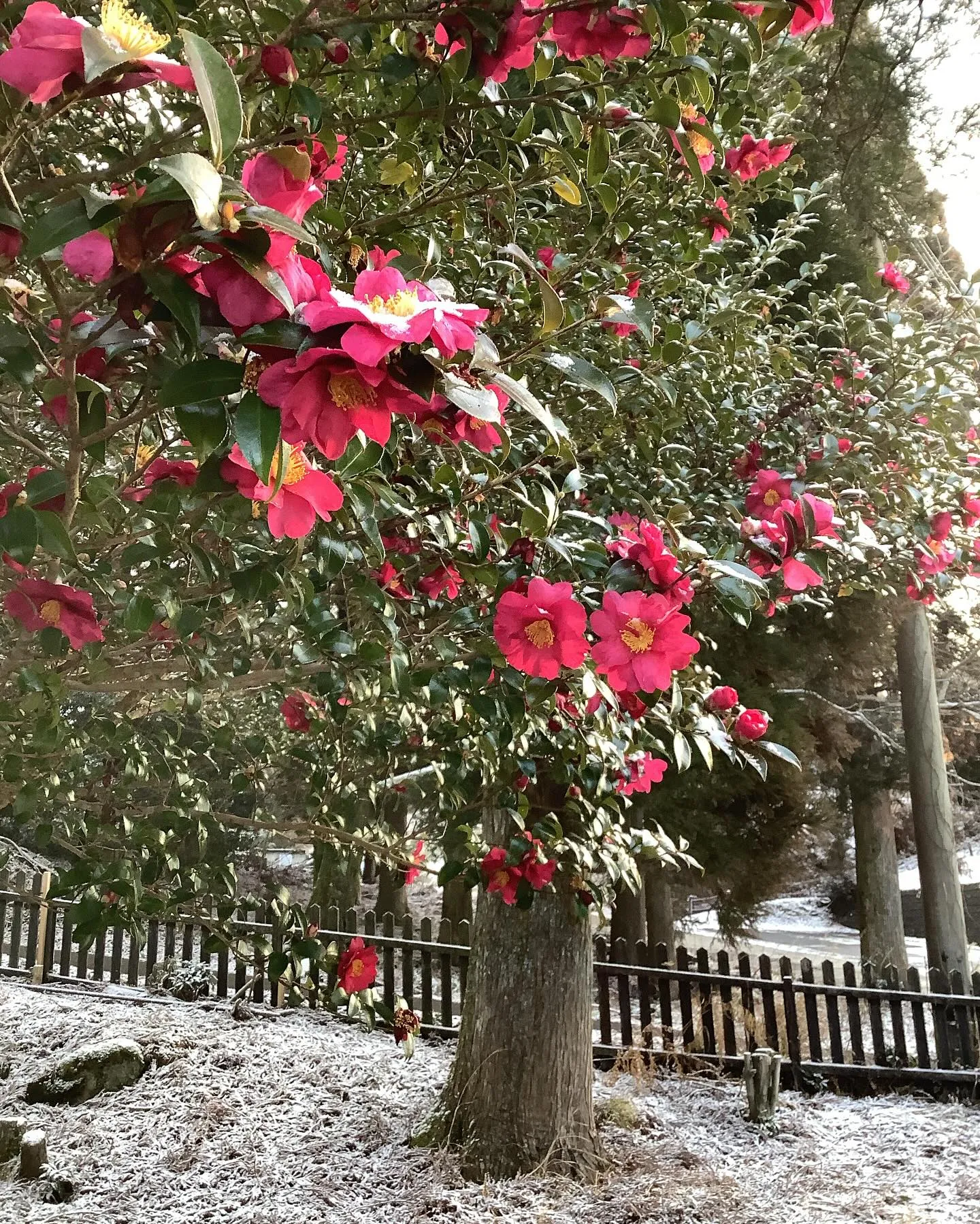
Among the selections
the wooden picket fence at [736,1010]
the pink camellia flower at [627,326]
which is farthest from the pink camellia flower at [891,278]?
the wooden picket fence at [736,1010]

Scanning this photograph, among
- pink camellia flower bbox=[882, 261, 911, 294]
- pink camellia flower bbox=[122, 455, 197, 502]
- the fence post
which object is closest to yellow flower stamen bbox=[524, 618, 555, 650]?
pink camellia flower bbox=[122, 455, 197, 502]

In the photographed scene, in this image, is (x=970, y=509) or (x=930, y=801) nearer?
(x=970, y=509)

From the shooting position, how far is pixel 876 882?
833cm

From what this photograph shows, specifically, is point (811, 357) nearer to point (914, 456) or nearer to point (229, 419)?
point (914, 456)

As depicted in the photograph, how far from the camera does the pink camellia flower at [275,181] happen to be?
612mm

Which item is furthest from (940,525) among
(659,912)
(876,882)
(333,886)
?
(333,886)

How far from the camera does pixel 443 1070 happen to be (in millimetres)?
4305

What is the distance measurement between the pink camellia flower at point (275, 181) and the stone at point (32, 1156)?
358cm

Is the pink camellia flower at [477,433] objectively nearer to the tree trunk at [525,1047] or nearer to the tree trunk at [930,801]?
the tree trunk at [525,1047]

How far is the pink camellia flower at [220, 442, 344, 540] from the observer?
75 cm

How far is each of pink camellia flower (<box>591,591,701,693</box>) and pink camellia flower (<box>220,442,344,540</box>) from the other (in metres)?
0.51

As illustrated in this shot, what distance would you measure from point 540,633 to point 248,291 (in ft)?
2.52

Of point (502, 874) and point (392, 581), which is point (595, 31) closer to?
point (392, 581)

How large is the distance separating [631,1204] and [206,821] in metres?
1.89
